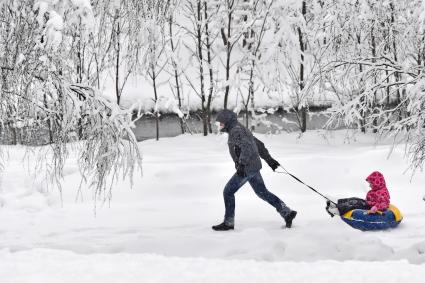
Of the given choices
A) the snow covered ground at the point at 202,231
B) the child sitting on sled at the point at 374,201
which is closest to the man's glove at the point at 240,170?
the snow covered ground at the point at 202,231

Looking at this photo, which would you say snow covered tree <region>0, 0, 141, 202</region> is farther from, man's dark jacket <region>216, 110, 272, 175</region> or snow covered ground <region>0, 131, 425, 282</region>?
man's dark jacket <region>216, 110, 272, 175</region>

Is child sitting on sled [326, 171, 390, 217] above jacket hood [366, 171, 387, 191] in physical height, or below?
below

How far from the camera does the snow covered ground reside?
618cm

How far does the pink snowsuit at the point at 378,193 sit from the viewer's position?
7.52m

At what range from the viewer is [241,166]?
769cm

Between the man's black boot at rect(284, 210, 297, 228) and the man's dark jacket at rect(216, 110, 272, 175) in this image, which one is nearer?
Result: the man's dark jacket at rect(216, 110, 272, 175)

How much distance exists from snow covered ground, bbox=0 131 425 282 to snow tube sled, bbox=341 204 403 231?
12cm

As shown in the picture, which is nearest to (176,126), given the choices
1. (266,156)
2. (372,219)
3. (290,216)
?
(266,156)

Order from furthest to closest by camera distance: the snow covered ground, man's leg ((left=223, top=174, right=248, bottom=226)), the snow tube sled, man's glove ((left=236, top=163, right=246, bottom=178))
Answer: man's leg ((left=223, top=174, right=248, bottom=226)), man's glove ((left=236, top=163, right=246, bottom=178)), the snow tube sled, the snow covered ground

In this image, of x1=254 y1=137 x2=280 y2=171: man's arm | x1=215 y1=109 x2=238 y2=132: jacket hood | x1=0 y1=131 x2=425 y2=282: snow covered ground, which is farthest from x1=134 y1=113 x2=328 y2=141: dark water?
x1=215 y1=109 x2=238 y2=132: jacket hood

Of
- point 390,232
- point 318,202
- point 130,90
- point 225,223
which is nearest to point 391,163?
point 318,202

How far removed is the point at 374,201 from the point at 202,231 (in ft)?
7.58

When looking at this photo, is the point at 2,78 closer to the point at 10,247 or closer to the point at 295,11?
the point at 10,247

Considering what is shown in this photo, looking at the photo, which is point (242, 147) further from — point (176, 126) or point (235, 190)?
point (176, 126)
